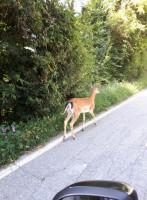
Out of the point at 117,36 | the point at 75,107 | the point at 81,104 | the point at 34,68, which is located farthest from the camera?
the point at 117,36

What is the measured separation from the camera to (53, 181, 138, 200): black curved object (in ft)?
3.64

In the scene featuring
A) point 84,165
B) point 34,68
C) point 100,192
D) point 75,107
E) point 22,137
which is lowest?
point 84,165

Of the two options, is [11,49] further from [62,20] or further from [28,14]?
[62,20]

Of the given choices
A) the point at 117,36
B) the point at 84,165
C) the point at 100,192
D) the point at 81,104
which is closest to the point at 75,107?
the point at 81,104

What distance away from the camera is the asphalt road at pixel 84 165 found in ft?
8.23

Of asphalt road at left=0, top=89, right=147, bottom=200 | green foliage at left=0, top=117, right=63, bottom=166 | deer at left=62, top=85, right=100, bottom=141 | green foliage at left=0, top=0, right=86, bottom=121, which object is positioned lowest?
asphalt road at left=0, top=89, right=147, bottom=200

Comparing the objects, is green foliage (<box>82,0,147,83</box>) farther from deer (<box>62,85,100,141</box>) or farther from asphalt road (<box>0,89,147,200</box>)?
asphalt road (<box>0,89,147,200</box>)

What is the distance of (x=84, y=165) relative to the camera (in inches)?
119

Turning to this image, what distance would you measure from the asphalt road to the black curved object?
137cm

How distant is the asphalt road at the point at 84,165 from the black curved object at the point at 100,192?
137 cm

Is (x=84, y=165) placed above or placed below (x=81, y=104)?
below

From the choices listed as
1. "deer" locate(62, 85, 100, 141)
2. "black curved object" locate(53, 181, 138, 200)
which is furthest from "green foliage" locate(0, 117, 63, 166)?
"black curved object" locate(53, 181, 138, 200)

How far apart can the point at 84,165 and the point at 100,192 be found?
6.49 ft

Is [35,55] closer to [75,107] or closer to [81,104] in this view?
[75,107]
